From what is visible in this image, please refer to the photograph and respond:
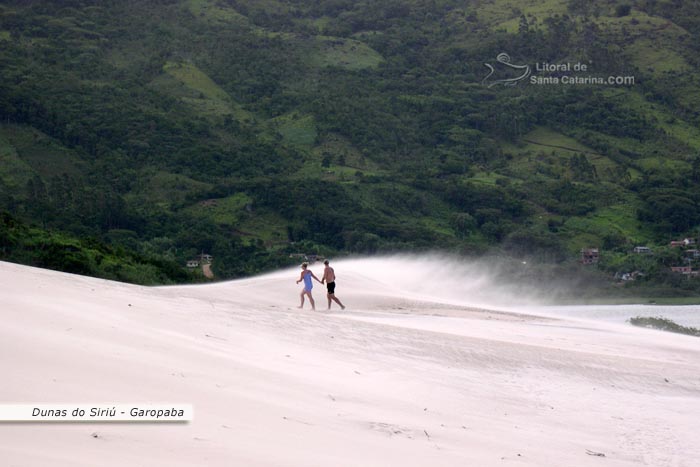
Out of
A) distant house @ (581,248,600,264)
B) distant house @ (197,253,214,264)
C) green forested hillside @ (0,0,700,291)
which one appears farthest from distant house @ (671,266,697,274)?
distant house @ (197,253,214,264)

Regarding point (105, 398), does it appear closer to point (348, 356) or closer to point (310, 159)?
point (348, 356)

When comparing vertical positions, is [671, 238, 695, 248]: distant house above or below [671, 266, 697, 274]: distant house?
above

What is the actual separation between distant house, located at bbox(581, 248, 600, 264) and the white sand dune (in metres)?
72.0

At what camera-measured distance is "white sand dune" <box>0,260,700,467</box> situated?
7.91 meters

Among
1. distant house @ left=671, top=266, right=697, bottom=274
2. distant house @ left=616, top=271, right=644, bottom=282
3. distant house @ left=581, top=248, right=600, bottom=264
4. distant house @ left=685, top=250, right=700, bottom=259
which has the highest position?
distant house @ left=685, top=250, right=700, bottom=259

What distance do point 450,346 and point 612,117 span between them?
11533 cm

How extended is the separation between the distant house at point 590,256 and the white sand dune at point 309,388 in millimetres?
71982

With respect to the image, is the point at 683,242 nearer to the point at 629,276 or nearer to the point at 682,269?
the point at 682,269
